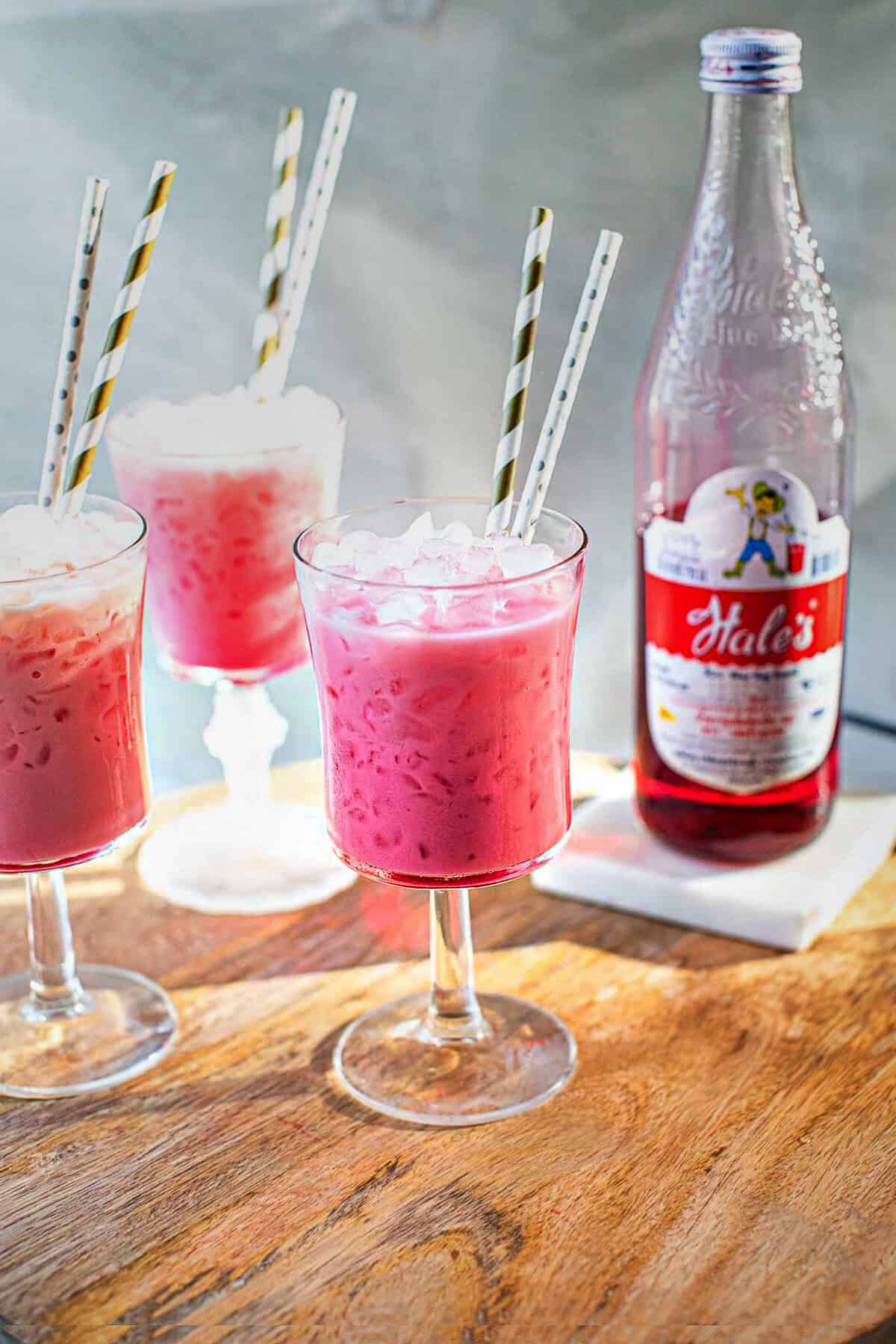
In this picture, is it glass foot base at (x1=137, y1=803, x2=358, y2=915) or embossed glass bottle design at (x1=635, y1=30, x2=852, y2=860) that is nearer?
embossed glass bottle design at (x1=635, y1=30, x2=852, y2=860)

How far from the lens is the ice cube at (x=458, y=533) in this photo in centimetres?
96

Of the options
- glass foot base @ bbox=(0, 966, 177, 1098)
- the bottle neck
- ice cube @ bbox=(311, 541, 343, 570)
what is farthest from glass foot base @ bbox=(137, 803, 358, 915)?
the bottle neck

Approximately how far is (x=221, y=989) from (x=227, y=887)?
0.15 meters

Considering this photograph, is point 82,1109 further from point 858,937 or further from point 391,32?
point 391,32

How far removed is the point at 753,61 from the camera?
107cm

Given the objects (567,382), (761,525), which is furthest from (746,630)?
(567,382)

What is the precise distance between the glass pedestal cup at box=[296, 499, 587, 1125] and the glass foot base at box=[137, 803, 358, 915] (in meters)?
0.26

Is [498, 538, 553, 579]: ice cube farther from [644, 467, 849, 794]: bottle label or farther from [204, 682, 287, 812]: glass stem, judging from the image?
[204, 682, 287, 812]: glass stem

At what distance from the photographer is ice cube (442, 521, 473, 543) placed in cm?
96

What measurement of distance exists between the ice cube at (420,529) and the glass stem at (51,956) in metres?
0.33

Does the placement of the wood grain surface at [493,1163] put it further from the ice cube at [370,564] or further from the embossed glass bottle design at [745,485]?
the ice cube at [370,564]

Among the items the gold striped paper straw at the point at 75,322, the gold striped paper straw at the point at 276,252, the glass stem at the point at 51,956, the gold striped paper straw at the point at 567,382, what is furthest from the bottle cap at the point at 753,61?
the glass stem at the point at 51,956

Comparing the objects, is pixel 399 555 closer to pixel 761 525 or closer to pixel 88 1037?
pixel 761 525

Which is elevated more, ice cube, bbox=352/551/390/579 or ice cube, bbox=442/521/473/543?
ice cube, bbox=442/521/473/543
